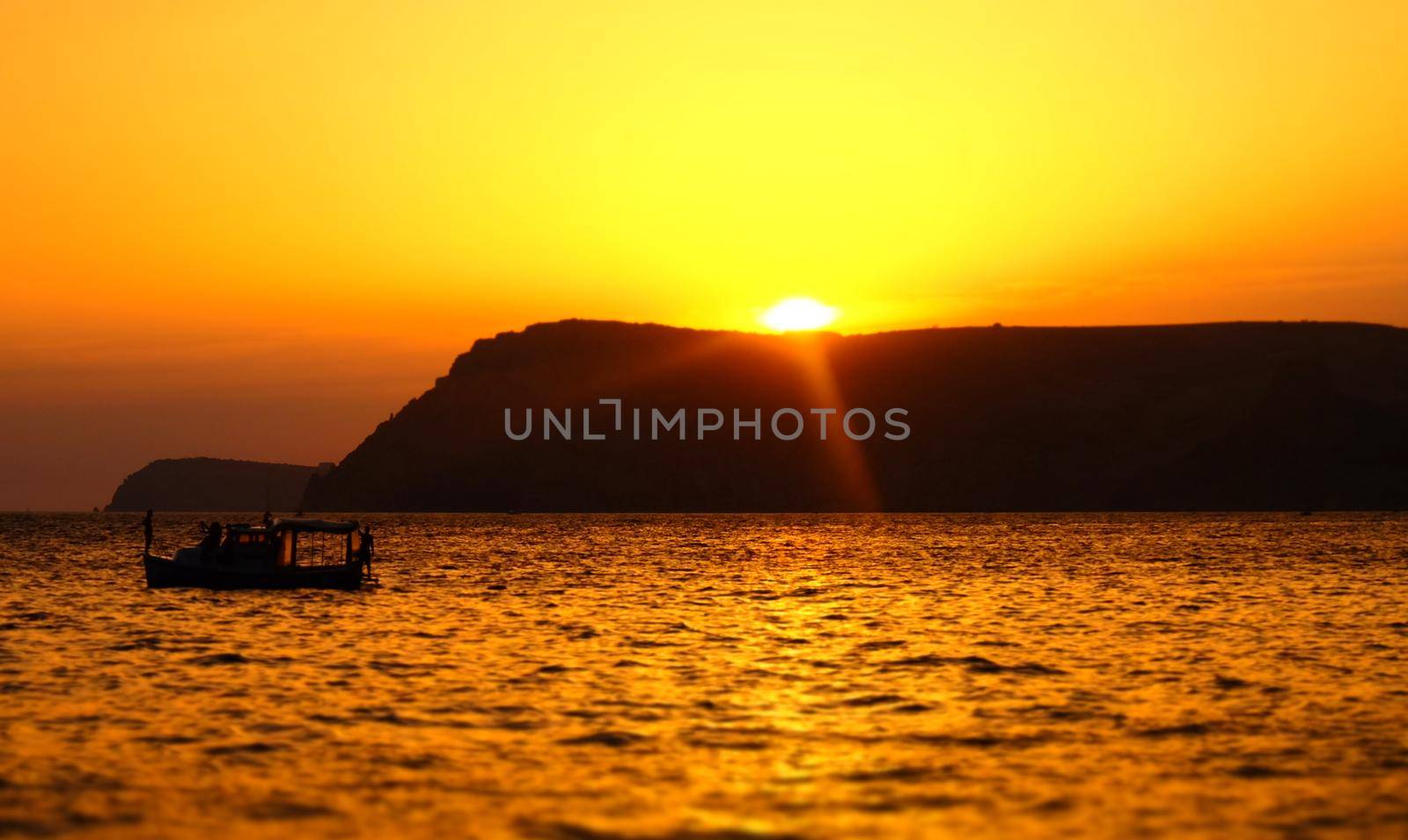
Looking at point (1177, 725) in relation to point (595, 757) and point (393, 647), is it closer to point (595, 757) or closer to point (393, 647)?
point (595, 757)

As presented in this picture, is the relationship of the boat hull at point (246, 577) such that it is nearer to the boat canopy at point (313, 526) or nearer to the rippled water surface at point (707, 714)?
the rippled water surface at point (707, 714)

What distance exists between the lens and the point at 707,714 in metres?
29.4

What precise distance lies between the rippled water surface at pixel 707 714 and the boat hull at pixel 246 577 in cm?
155

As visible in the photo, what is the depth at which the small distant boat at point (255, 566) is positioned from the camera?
66.6 meters

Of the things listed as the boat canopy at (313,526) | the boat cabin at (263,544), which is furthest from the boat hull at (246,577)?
the boat canopy at (313,526)

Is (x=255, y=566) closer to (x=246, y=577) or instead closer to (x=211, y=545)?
(x=246, y=577)

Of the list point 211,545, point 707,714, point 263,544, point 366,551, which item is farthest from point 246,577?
point 707,714

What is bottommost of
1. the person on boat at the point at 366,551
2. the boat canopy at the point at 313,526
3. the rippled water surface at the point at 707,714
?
the rippled water surface at the point at 707,714

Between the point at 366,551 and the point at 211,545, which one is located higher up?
the point at 211,545

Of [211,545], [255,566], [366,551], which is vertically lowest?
[255,566]

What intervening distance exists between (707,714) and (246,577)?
4269 centimetres

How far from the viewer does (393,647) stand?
141 feet

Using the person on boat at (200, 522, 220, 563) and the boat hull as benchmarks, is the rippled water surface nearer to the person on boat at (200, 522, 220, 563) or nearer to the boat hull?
the boat hull

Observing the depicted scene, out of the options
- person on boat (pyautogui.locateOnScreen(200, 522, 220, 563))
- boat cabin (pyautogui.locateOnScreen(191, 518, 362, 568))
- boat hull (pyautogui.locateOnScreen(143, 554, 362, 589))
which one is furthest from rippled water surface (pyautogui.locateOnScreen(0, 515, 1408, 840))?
boat cabin (pyautogui.locateOnScreen(191, 518, 362, 568))
